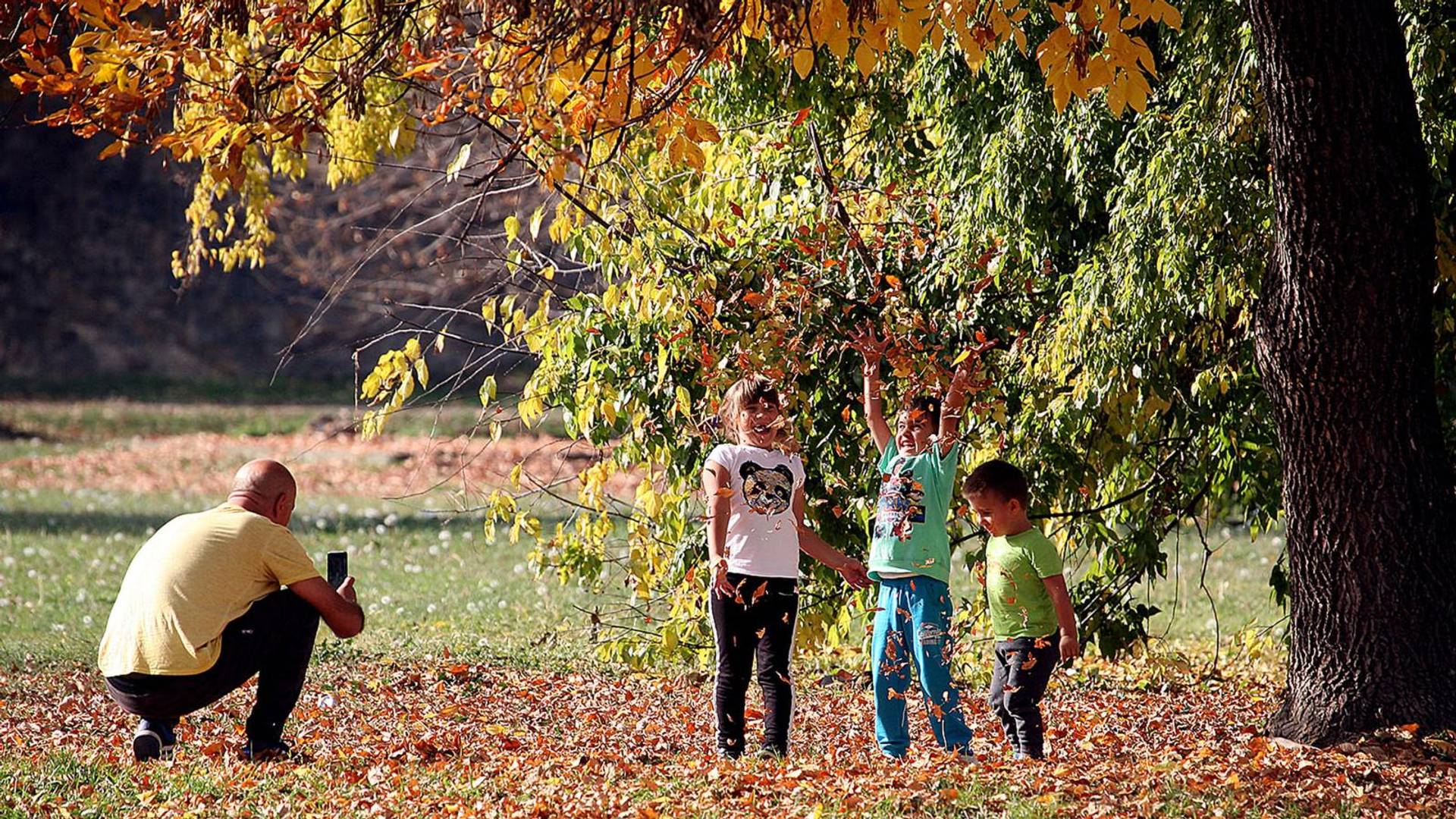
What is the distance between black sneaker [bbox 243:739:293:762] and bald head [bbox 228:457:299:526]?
701 mm

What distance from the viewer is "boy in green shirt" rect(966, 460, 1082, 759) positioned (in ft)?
16.1

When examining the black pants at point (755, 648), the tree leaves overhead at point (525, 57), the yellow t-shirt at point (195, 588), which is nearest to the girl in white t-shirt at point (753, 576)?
the black pants at point (755, 648)

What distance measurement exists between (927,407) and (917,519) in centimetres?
57

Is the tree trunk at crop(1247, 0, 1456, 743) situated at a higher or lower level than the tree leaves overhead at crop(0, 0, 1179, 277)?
lower

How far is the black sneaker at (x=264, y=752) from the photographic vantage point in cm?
489

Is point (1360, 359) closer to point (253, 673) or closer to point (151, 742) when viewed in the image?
point (253, 673)

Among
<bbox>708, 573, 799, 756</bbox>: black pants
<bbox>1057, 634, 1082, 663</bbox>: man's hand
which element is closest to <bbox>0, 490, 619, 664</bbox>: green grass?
<bbox>708, 573, 799, 756</bbox>: black pants

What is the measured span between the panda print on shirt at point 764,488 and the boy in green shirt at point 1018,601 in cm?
61

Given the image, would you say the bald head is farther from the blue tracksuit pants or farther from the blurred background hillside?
the blurred background hillside

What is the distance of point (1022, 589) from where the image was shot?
4984 mm

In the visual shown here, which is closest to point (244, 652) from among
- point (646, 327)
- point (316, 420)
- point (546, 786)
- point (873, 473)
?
point (546, 786)

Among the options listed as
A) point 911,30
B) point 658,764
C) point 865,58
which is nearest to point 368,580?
point 658,764

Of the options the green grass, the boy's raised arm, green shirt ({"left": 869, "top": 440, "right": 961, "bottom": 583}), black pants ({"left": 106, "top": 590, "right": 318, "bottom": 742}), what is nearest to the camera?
black pants ({"left": 106, "top": 590, "right": 318, "bottom": 742})

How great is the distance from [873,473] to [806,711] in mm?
1025
